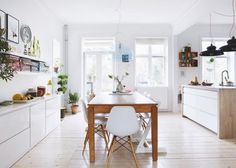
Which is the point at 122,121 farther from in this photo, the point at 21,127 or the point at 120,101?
the point at 21,127

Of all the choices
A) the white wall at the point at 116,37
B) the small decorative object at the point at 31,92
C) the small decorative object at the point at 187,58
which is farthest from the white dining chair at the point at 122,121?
the small decorative object at the point at 187,58

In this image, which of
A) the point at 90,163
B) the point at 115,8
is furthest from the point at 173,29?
the point at 90,163

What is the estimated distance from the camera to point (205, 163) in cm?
273

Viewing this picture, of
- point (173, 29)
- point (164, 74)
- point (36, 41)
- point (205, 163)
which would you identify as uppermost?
point (173, 29)

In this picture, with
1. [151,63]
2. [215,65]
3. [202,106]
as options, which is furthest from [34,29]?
[215,65]

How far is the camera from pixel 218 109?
387 centimetres

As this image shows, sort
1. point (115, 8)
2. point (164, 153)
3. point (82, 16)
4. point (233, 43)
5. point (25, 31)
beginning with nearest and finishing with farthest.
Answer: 1. point (164, 153)
2. point (233, 43)
3. point (25, 31)
4. point (115, 8)
5. point (82, 16)

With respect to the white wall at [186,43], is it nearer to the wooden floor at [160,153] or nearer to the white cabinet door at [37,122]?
the wooden floor at [160,153]

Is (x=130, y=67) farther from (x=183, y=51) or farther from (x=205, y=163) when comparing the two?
(x=205, y=163)

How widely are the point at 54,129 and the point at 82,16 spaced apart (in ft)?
11.3

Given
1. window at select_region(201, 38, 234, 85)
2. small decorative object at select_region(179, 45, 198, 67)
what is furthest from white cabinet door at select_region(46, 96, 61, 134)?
window at select_region(201, 38, 234, 85)

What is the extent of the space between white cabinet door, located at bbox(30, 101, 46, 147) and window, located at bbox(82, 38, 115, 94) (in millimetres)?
3401

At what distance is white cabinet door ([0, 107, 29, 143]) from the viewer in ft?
7.98

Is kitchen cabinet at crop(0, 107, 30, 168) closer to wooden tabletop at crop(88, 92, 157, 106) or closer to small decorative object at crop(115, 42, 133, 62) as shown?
wooden tabletop at crop(88, 92, 157, 106)
